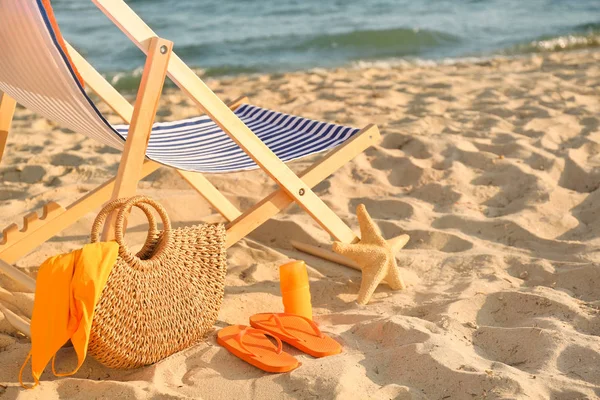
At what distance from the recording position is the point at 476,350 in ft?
7.32

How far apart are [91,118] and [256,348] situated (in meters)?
0.80

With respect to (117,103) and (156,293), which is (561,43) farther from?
(156,293)

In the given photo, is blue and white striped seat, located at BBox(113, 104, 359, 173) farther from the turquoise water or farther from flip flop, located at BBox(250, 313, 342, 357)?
the turquoise water

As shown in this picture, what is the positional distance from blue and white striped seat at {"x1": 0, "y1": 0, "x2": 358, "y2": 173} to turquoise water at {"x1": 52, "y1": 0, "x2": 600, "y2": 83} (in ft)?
14.6

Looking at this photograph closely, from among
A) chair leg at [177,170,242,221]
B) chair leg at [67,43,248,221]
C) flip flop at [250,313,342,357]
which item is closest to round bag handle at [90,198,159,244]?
chair leg at [67,43,248,221]

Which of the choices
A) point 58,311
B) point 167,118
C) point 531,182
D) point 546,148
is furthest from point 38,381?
point 167,118

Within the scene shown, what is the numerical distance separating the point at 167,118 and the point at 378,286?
108 inches

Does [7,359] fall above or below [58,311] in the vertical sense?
below

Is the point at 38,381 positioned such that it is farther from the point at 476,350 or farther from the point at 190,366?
the point at 476,350

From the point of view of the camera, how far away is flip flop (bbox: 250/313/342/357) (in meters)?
2.25

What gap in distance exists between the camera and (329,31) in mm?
9000

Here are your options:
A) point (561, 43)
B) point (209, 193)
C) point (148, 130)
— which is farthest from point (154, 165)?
point (561, 43)

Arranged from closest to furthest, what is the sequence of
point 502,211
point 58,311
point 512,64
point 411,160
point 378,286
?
point 58,311 < point 378,286 < point 502,211 < point 411,160 < point 512,64

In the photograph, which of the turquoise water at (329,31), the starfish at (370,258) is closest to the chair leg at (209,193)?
the starfish at (370,258)
